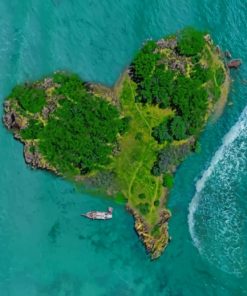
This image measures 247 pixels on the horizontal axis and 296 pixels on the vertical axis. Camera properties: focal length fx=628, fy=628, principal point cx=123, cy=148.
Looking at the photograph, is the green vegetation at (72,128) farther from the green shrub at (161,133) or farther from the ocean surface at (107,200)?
the green shrub at (161,133)

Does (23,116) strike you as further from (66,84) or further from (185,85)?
(185,85)

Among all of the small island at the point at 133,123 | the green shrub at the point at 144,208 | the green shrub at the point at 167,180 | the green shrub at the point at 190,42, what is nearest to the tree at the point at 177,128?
the small island at the point at 133,123

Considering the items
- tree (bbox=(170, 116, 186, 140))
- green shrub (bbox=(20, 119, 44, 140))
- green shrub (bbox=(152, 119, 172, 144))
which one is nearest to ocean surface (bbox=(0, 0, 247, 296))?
green shrub (bbox=(20, 119, 44, 140))

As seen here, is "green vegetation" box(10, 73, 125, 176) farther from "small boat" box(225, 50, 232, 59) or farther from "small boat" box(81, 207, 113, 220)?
"small boat" box(225, 50, 232, 59)

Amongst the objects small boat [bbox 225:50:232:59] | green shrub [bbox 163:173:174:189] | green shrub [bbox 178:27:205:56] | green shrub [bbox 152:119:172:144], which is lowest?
green shrub [bbox 163:173:174:189]

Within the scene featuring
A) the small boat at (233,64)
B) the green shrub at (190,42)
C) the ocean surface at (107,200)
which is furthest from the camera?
the small boat at (233,64)

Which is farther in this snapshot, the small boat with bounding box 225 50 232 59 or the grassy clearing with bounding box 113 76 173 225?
the small boat with bounding box 225 50 232 59

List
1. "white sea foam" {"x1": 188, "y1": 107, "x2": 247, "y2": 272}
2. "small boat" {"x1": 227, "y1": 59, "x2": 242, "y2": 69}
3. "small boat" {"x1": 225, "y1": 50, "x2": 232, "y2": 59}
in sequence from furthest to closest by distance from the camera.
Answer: "small boat" {"x1": 225, "y1": 50, "x2": 232, "y2": 59} < "small boat" {"x1": 227, "y1": 59, "x2": 242, "y2": 69} < "white sea foam" {"x1": 188, "y1": 107, "x2": 247, "y2": 272}

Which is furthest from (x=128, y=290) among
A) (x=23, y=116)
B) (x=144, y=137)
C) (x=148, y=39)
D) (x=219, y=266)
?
(x=148, y=39)
